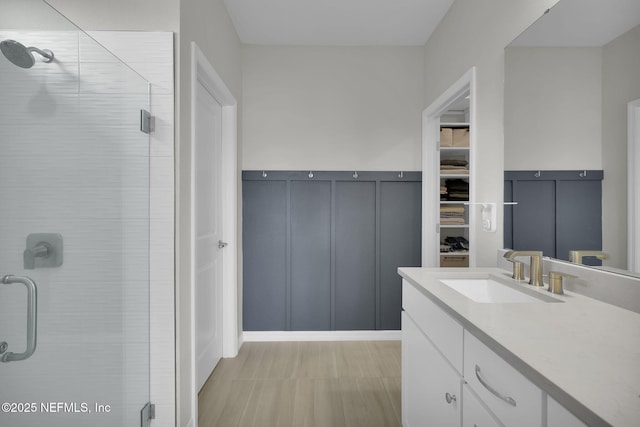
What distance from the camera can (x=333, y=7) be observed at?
98.9 inches

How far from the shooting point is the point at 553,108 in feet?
4.76

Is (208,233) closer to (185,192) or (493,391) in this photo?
(185,192)

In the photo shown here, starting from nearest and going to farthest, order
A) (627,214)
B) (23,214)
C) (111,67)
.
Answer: (23,214) → (627,214) → (111,67)

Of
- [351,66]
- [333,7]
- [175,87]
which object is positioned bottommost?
[175,87]

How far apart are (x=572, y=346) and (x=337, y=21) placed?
2736mm

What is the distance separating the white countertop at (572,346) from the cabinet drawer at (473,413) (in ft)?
0.69

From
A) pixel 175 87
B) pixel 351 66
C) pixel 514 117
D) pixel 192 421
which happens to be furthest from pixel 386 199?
pixel 192 421

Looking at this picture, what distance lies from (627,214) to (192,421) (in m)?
2.21

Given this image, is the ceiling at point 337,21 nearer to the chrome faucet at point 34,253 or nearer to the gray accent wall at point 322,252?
the gray accent wall at point 322,252

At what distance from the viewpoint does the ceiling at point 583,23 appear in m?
1.14

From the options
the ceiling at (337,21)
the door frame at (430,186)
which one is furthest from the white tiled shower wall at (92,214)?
the door frame at (430,186)

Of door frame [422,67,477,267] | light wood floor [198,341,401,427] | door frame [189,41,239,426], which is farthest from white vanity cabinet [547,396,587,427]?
door frame [189,41,239,426]

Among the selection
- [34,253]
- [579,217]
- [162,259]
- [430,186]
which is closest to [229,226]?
[162,259]

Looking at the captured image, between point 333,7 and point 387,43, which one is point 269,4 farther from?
point 387,43
